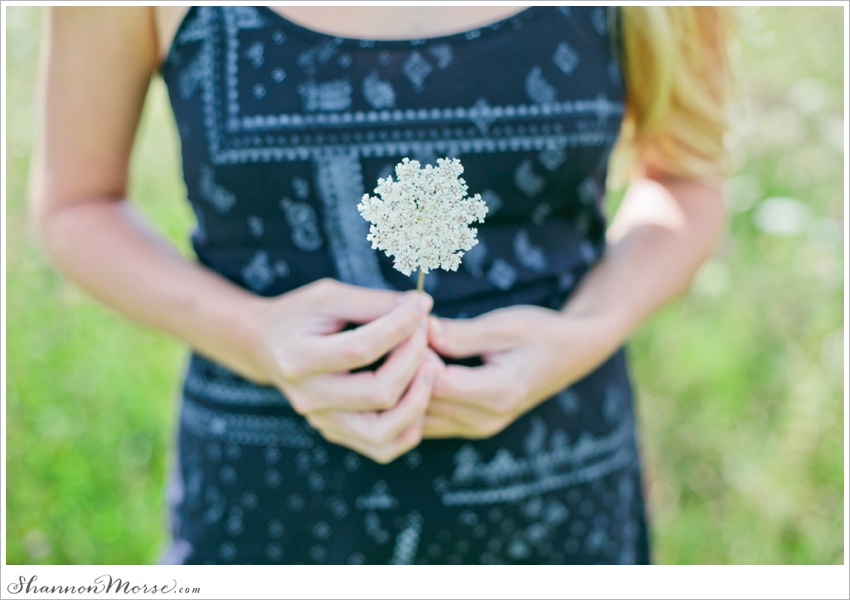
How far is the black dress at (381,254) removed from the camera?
2.30ft

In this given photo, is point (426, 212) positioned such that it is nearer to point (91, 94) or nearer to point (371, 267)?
point (371, 267)

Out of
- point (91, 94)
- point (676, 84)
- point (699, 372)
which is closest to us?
point (91, 94)

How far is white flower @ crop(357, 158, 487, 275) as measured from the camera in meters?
0.55

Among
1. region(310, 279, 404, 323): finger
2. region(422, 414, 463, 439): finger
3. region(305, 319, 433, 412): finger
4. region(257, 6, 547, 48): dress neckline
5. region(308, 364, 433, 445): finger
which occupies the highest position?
region(257, 6, 547, 48): dress neckline

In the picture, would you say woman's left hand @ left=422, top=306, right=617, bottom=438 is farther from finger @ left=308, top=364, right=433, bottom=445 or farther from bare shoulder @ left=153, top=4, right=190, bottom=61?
bare shoulder @ left=153, top=4, right=190, bottom=61

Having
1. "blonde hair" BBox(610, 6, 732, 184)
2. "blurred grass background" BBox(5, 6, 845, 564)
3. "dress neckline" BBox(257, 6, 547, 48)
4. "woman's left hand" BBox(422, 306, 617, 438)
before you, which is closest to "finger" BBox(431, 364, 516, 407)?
"woman's left hand" BBox(422, 306, 617, 438)

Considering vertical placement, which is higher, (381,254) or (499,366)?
(381,254)

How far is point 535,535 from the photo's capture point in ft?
2.68

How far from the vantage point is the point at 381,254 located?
700 millimetres

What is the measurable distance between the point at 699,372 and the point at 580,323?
1.16 metres

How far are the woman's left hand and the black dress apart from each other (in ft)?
0.15

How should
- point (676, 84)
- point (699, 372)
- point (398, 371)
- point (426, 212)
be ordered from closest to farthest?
point (426, 212), point (398, 371), point (676, 84), point (699, 372)

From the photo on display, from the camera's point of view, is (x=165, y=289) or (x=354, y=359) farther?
(x=165, y=289)

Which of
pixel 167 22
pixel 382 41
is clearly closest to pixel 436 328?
pixel 382 41
